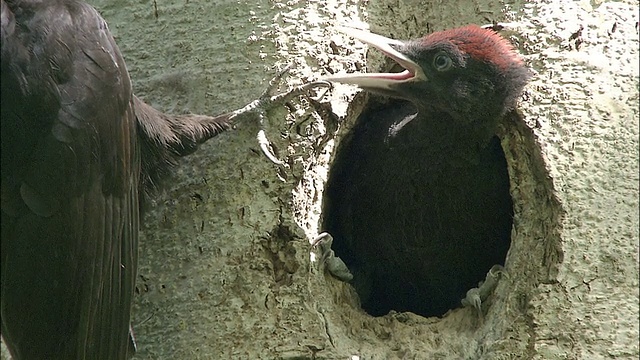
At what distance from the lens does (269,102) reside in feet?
12.0

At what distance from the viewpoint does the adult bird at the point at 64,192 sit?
3414 millimetres

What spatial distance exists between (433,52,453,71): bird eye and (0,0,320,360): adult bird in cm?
121

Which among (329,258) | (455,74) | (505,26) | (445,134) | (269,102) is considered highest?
(505,26)

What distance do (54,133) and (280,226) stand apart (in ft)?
2.63

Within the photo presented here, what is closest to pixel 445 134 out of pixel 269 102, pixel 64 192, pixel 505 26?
→ pixel 505 26

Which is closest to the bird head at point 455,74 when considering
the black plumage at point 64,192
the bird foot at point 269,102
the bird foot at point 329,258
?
the bird foot at point 269,102

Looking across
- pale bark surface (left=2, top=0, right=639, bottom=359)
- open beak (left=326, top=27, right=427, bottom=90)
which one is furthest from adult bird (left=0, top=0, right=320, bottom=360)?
open beak (left=326, top=27, right=427, bottom=90)

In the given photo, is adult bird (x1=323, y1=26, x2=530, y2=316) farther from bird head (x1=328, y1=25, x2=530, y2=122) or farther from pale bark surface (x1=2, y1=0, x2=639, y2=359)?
pale bark surface (x1=2, y1=0, x2=639, y2=359)

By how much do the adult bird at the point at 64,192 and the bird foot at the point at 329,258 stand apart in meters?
0.63

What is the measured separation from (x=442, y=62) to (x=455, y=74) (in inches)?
3.1

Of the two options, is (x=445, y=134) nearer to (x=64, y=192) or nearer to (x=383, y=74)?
(x=383, y=74)

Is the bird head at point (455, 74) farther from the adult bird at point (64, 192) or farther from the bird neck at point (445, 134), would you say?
the adult bird at point (64, 192)

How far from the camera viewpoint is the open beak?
3.84 metres

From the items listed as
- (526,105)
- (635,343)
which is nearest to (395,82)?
(526,105)
